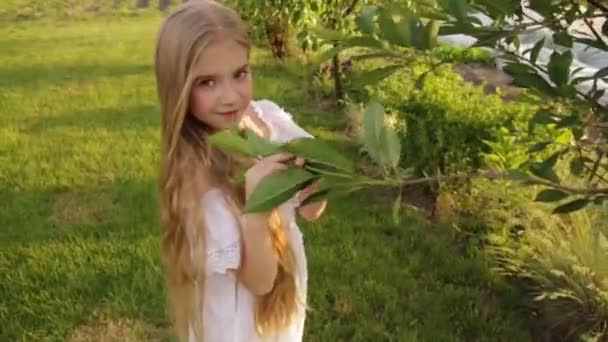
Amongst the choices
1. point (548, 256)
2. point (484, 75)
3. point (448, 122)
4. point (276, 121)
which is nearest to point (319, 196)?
point (276, 121)

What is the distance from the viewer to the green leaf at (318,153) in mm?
729

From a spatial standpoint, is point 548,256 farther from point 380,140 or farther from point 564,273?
point 380,140

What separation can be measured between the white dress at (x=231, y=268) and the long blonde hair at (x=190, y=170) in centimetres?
2

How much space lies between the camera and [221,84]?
171cm

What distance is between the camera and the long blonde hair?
1.73 metres

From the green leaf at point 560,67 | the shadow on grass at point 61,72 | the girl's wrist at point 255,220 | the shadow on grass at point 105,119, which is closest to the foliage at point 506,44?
the green leaf at point 560,67

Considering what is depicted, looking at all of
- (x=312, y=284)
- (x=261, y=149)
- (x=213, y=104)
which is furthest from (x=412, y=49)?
(x=312, y=284)

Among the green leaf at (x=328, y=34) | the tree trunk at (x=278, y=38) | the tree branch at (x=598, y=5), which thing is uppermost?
the tree branch at (x=598, y=5)

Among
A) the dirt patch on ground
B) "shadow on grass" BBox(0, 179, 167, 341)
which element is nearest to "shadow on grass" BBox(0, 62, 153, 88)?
the dirt patch on ground

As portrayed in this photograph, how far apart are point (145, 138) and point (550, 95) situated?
585cm

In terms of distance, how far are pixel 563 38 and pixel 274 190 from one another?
0.50m

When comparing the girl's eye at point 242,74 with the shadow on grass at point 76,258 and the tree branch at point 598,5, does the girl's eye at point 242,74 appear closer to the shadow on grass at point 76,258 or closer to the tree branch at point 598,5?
the tree branch at point 598,5

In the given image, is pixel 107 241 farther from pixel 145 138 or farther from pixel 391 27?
pixel 391 27

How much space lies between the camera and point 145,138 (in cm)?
658
